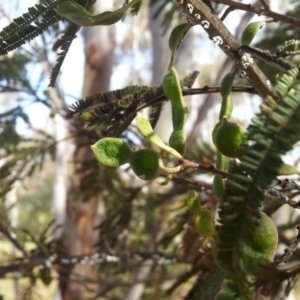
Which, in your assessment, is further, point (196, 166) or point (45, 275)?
point (45, 275)

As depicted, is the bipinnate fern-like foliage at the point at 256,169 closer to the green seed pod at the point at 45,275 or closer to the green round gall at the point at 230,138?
the green round gall at the point at 230,138

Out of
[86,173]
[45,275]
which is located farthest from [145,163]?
[86,173]

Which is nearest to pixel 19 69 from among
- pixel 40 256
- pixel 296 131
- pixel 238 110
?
pixel 40 256

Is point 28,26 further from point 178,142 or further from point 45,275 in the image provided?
point 45,275

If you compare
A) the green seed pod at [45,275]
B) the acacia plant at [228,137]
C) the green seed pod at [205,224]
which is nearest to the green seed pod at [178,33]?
the acacia plant at [228,137]

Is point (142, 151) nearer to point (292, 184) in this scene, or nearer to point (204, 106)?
point (292, 184)

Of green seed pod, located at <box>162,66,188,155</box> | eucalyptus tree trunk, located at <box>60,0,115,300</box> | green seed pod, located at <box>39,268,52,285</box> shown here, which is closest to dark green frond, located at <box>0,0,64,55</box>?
green seed pod, located at <box>162,66,188,155</box>
